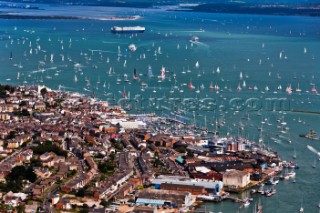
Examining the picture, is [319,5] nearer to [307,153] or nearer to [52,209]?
[307,153]

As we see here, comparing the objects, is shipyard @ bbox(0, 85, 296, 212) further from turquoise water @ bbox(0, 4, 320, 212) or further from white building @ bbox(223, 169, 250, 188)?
turquoise water @ bbox(0, 4, 320, 212)

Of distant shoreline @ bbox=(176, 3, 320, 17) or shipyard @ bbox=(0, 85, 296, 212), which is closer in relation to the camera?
shipyard @ bbox=(0, 85, 296, 212)

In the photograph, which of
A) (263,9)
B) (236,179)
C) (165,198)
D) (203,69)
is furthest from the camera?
(263,9)

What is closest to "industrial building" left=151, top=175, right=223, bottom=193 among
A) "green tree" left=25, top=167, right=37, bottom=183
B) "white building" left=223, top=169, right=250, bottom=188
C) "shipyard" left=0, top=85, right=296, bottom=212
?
"shipyard" left=0, top=85, right=296, bottom=212

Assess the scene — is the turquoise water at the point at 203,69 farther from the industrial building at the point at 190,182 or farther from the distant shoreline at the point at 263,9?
the distant shoreline at the point at 263,9

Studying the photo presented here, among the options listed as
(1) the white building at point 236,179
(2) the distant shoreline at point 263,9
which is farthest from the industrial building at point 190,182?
A: (2) the distant shoreline at point 263,9

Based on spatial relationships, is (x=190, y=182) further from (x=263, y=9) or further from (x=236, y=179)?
(x=263, y=9)

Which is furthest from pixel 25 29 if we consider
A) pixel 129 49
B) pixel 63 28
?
pixel 129 49

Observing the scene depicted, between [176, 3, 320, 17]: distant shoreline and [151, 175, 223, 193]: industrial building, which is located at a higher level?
[151, 175, 223, 193]: industrial building

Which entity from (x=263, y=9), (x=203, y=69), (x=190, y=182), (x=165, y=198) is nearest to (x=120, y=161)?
(x=190, y=182)
